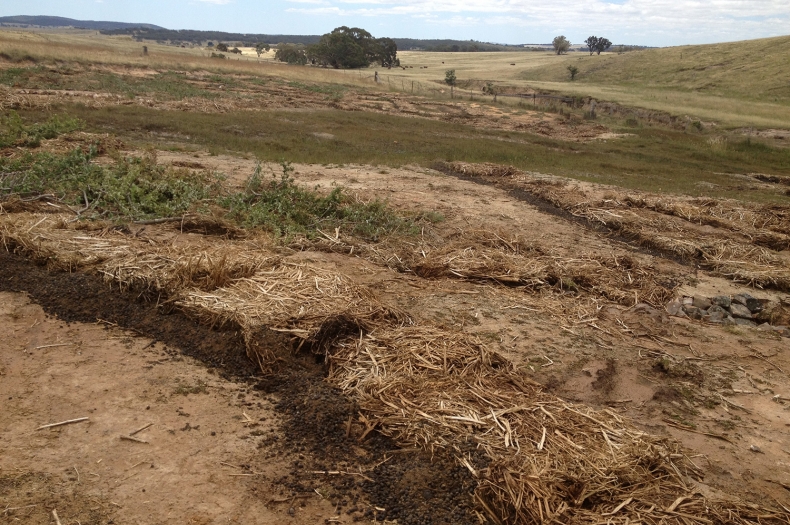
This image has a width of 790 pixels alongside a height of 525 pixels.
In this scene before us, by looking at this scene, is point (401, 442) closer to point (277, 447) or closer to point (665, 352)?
point (277, 447)

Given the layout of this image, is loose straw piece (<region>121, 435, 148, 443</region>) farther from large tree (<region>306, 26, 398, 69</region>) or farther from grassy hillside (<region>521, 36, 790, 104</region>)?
large tree (<region>306, 26, 398, 69</region>)

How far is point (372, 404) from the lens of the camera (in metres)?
3.72

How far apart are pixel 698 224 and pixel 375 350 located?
7841 mm

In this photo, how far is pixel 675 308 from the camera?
6336 mm

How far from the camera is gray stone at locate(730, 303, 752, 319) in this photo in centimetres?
635

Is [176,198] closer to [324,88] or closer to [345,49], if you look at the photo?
[324,88]

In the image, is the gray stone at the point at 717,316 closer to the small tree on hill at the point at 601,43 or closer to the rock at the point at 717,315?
the rock at the point at 717,315

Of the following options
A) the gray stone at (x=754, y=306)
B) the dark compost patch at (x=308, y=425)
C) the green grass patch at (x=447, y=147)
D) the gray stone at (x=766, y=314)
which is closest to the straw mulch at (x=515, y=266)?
the gray stone at (x=754, y=306)

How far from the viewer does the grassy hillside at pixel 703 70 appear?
3616cm

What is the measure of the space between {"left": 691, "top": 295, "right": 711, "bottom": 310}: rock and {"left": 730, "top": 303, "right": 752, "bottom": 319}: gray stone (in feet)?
0.83

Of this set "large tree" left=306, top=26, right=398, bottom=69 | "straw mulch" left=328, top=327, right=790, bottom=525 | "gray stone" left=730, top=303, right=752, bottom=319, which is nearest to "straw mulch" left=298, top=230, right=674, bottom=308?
"gray stone" left=730, top=303, right=752, bottom=319

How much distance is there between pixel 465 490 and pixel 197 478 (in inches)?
54.0

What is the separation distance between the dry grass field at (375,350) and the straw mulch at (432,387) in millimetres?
18

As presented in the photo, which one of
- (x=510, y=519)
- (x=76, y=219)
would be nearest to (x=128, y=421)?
(x=510, y=519)
